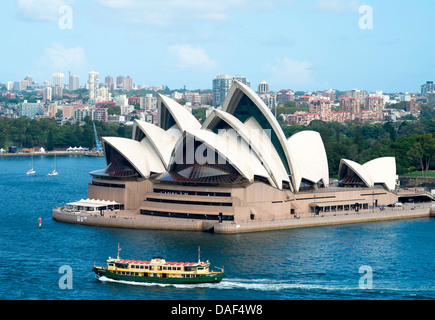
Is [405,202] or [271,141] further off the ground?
[271,141]

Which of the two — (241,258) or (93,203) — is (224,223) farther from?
(93,203)

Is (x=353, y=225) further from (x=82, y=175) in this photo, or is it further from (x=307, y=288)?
(x=82, y=175)

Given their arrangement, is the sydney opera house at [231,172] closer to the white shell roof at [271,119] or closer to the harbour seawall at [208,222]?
the white shell roof at [271,119]

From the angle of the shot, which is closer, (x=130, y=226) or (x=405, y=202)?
(x=130, y=226)

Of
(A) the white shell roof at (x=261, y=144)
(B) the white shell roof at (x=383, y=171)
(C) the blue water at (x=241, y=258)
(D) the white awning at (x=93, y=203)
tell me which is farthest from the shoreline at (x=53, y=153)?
(A) the white shell roof at (x=261, y=144)

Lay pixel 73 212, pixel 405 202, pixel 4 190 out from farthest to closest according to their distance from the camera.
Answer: pixel 4 190, pixel 405 202, pixel 73 212

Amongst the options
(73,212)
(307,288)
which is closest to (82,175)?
(73,212)
